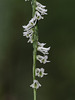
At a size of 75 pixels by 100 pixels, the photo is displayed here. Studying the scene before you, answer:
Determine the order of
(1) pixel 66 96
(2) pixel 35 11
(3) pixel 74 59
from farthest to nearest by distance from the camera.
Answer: (3) pixel 74 59 → (1) pixel 66 96 → (2) pixel 35 11

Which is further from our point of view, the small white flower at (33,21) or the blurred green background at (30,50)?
the blurred green background at (30,50)

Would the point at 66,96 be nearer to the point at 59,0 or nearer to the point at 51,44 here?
the point at 51,44

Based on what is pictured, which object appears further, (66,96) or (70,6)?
(70,6)

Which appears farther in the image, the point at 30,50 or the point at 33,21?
the point at 30,50

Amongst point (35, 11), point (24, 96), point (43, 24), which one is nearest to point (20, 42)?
point (43, 24)

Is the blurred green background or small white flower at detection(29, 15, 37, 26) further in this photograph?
the blurred green background

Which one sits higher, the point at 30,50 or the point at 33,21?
the point at 30,50

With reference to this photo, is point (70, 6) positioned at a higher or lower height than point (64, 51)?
higher

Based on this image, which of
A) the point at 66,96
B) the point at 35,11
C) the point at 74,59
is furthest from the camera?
the point at 74,59
